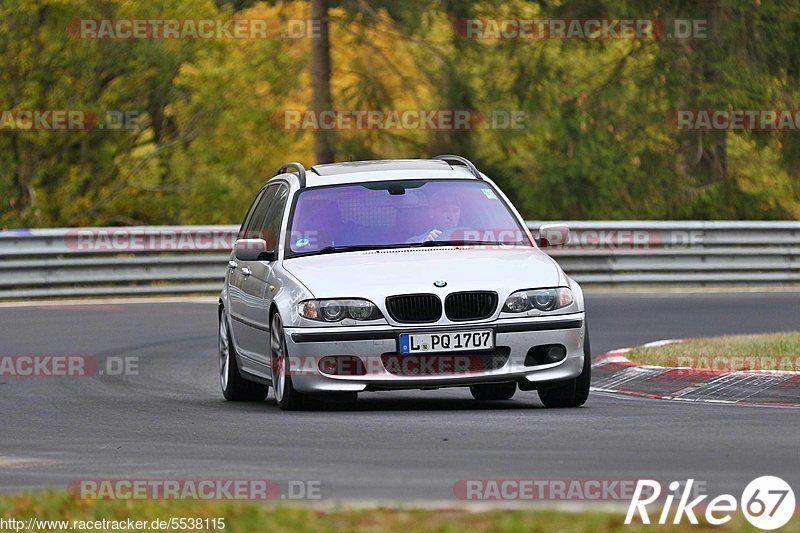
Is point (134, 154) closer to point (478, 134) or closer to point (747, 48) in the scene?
point (478, 134)

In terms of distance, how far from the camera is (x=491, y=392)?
42.6 ft

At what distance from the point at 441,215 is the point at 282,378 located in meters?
1.68

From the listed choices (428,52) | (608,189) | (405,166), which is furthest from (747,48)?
(405,166)

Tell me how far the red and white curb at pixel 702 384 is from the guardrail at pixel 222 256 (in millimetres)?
12639

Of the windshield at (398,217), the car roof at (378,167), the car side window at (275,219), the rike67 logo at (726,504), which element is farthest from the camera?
the car roof at (378,167)

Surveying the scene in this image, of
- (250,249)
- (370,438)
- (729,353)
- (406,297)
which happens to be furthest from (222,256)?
(370,438)

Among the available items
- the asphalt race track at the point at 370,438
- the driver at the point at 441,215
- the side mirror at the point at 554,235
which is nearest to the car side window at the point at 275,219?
the driver at the point at 441,215

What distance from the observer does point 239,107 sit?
139ft

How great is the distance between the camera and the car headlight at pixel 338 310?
37.9 ft

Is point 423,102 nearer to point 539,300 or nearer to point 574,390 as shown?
point 574,390

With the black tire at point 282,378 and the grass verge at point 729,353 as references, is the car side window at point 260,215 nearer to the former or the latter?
the black tire at point 282,378

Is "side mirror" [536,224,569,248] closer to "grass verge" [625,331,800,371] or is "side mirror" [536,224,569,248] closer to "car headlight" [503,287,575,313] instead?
"car headlight" [503,287,575,313]

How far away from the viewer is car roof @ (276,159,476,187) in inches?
515

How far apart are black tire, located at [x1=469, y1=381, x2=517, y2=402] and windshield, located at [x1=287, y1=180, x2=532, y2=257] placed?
39.8 inches
